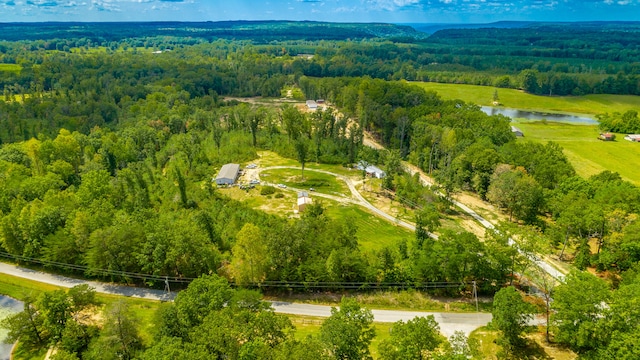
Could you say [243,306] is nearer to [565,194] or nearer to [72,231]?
[72,231]

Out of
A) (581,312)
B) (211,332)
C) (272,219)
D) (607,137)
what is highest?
(607,137)

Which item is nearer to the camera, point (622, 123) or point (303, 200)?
point (303, 200)

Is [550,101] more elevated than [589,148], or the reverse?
[550,101]

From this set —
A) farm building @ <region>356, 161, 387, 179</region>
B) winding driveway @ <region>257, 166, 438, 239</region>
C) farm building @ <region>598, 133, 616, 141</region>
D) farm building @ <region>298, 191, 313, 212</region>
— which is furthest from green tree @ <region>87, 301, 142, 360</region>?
farm building @ <region>598, 133, 616, 141</region>

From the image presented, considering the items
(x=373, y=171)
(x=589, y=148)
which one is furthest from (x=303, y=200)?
(x=589, y=148)

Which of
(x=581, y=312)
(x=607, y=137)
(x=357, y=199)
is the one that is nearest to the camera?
(x=581, y=312)

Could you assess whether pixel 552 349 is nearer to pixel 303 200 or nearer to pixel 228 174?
pixel 303 200

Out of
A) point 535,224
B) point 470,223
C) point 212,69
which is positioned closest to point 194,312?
point 470,223
